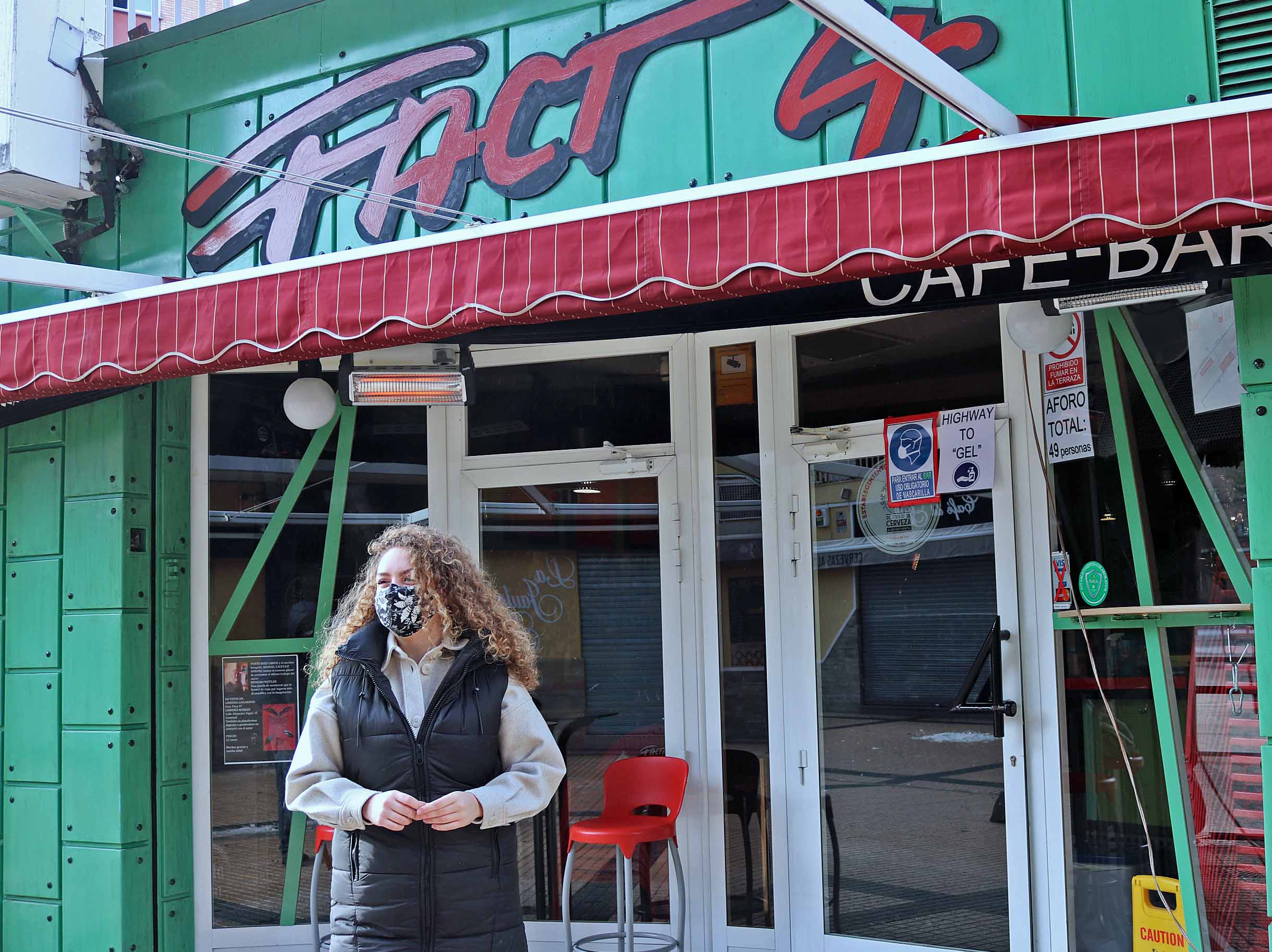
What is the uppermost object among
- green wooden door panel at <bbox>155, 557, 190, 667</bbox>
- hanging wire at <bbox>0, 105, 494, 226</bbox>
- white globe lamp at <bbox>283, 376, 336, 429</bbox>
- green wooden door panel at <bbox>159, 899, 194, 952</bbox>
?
hanging wire at <bbox>0, 105, 494, 226</bbox>

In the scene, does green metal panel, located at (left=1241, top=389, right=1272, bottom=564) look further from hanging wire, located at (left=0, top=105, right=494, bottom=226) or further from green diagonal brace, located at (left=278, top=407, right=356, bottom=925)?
green diagonal brace, located at (left=278, top=407, right=356, bottom=925)

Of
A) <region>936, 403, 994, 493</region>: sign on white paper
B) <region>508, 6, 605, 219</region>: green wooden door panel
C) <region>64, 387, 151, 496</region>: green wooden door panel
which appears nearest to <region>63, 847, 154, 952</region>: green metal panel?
<region>64, 387, 151, 496</region>: green wooden door panel

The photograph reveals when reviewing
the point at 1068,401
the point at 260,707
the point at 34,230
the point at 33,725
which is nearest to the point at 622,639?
the point at 260,707

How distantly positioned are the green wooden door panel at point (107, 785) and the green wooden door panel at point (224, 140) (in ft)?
7.21

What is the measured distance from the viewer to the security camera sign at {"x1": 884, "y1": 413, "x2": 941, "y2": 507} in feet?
16.7

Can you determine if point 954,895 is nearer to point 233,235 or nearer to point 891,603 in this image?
point 891,603

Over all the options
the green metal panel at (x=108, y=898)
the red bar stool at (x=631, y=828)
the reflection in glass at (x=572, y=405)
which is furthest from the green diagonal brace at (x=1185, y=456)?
the green metal panel at (x=108, y=898)

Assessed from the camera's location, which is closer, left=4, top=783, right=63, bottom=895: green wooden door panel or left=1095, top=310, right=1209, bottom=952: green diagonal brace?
left=1095, top=310, right=1209, bottom=952: green diagonal brace

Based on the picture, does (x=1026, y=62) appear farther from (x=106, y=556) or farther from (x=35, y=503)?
(x=35, y=503)

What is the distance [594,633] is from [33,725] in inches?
105

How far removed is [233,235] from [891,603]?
332 centimetres

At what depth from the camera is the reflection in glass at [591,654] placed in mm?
5633

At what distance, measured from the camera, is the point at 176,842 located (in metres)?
5.83

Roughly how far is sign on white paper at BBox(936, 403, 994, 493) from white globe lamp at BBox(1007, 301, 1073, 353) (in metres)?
0.71
